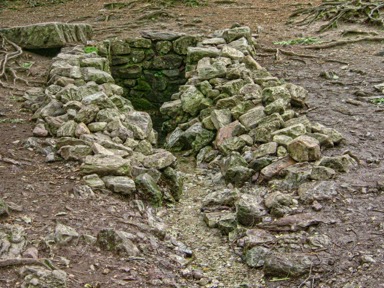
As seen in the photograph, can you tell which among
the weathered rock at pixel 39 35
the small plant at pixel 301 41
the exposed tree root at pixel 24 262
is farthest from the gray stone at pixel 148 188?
the small plant at pixel 301 41

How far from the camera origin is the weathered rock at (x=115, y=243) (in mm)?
4367

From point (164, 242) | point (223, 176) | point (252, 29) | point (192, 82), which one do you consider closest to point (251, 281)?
point (164, 242)

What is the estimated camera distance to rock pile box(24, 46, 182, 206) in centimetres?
560

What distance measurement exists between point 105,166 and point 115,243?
4.30 ft

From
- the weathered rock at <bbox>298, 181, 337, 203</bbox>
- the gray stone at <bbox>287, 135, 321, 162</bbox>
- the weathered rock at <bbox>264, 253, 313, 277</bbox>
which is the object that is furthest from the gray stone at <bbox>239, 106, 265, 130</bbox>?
the weathered rock at <bbox>264, 253, 313, 277</bbox>

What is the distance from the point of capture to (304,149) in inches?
238

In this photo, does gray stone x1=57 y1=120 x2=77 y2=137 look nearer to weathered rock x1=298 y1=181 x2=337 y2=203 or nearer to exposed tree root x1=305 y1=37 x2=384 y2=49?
weathered rock x1=298 y1=181 x2=337 y2=203

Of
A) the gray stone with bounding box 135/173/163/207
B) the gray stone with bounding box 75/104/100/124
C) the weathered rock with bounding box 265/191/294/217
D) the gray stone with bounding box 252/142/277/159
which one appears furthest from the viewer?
the gray stone with bounding box 75/104/100/124

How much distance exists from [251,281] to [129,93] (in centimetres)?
693

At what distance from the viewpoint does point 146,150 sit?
6.63 meters

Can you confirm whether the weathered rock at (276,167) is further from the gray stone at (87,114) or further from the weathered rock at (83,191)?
the gray stone at (87,114)

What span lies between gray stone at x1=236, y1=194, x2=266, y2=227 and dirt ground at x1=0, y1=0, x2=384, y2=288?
0.97ft

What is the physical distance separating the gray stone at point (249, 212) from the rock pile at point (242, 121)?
534 mm

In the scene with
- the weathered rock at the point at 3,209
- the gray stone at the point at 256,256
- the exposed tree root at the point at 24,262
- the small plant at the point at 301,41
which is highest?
the exposed tree root at the point at 24,262
